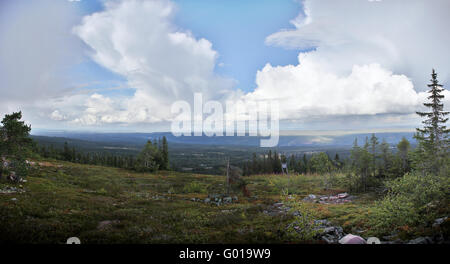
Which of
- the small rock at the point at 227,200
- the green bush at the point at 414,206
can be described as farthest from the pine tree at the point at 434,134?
the small rock at the point at 227,200

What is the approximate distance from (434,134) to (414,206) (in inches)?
174

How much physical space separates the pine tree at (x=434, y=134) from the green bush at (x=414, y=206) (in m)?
2.33

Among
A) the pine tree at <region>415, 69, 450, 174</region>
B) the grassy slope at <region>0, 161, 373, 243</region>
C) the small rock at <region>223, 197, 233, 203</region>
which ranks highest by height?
the pine tree at <region>415, 69, 450, 174</region>

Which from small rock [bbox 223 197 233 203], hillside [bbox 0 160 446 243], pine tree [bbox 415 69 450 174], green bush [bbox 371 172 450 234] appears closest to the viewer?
green bush [bbox 371 172 450 234]

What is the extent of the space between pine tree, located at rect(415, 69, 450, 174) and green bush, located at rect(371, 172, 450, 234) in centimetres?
233

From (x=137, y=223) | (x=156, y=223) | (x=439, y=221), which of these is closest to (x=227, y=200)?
(x=156, y=223)

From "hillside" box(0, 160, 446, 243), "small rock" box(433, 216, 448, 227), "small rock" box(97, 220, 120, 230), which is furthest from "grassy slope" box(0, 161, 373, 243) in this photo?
"small rock" box(433, 216, 448, 227)

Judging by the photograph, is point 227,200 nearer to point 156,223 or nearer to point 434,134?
point 156,223

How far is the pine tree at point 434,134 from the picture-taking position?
7.63 meters

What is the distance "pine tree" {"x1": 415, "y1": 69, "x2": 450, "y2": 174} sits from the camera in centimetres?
763

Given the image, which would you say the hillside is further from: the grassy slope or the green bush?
the green bush

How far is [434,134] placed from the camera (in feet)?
26.2

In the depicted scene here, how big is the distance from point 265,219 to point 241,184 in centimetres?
637
